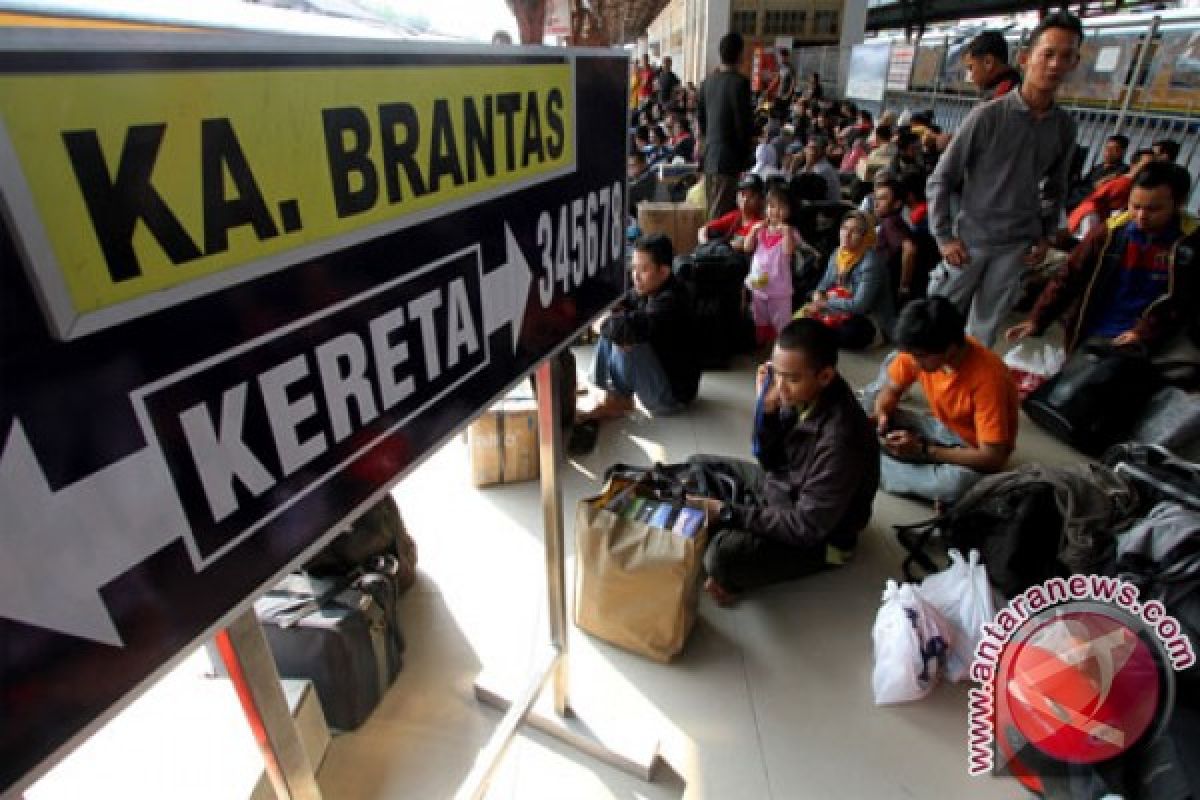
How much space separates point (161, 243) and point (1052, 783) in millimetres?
2018

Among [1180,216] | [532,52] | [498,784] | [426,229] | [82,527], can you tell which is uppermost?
[532,52]

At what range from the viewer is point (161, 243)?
1.34 ft

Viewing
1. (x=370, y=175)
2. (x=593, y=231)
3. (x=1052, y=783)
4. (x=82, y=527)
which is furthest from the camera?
(x=1052, y=783)

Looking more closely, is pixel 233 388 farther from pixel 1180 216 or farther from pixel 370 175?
pixel 1180 216

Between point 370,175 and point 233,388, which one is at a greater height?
point 370,175

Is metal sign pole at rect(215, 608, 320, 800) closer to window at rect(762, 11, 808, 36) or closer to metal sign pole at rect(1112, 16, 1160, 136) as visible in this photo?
metal sign pole at rect(1112, 16, 1160, 136)

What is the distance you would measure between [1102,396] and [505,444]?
2614 mm

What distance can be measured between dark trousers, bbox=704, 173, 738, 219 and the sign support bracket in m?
3.87

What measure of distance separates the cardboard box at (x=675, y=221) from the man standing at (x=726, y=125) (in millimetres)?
171

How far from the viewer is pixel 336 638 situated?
1530 millimetres

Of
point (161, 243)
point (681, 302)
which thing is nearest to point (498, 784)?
point (161, 243)

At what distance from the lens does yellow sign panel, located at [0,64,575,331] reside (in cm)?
35

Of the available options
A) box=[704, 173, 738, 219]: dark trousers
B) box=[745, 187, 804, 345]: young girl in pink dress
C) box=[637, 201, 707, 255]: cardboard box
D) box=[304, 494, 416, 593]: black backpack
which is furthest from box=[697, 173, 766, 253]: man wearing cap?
box=[304, 494, 416, 593]: black backpack

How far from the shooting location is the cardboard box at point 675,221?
4941mm
